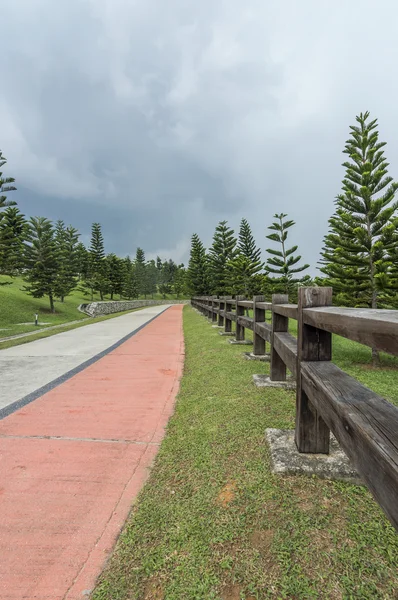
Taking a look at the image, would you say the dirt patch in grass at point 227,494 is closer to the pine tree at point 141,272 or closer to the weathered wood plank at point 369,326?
the weathered wood plank at point 369,326

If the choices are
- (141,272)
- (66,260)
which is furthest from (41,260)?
Answer: (141,272)

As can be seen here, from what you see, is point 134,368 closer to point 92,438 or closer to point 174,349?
point 174,349

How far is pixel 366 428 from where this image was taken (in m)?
1.22

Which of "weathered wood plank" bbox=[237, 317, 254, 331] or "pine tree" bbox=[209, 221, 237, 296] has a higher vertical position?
"pine tree" bbox=[209, 221, 237, 296]

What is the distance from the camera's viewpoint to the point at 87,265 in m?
50.9

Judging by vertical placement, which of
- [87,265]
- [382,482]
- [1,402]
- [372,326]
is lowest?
[1,402]

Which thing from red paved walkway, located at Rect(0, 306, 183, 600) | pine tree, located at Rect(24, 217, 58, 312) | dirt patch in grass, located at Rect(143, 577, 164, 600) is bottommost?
red paved walkway, located at Rect(0, 306, 183, 600)

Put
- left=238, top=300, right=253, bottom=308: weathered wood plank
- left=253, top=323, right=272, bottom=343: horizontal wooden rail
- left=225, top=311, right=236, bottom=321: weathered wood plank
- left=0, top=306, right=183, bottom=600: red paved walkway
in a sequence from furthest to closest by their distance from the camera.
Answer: left=225, top=311, right=236, bottom=321: weathered wood plank → left=238, top=300, right=253, bottom=308: weathered wood plank → left=253, top=323, right=272, bottom=343: horizontal wooden rail → left=0, top=306, right=183, bottom=600: red paved walkway

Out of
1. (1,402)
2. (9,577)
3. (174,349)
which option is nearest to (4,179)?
(174,349)

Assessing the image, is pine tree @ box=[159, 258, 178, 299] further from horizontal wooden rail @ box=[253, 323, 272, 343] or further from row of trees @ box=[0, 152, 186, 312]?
horizontal wooden rail @ box=[253, 323, 272, 343]

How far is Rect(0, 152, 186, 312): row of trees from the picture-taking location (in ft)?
65.3

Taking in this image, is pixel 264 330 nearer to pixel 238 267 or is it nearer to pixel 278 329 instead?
pixel 278 329

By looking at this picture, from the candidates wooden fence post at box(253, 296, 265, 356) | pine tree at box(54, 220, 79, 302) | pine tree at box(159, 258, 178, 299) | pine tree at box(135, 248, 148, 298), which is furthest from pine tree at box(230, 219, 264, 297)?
pine tree at box(159, 258, 178, 299)

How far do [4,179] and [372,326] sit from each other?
22.2 m
